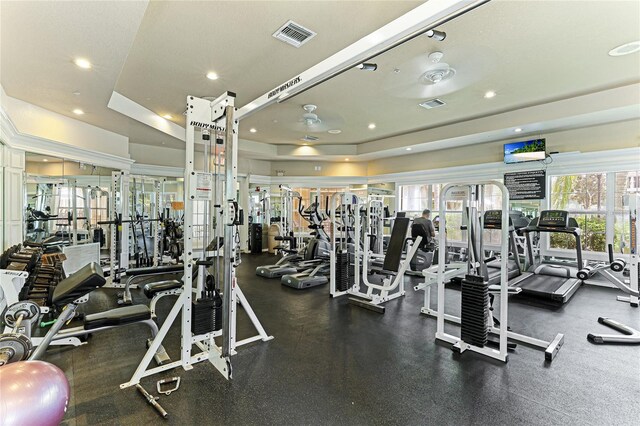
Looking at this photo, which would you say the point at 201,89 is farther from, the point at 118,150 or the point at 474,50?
the point at 474,50

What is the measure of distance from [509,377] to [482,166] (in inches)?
226

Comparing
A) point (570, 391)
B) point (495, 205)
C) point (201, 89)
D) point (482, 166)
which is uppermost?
point (201, 89)

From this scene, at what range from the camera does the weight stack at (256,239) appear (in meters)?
9.47

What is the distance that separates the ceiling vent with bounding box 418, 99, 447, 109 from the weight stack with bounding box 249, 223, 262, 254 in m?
6.14

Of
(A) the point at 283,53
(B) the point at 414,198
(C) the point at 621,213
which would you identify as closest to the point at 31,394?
(A) the point at 283,53

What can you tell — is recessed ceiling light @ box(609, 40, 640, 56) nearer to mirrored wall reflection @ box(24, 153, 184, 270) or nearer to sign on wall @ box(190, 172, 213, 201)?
sign on wall @ box(190, 172, 213, 201)

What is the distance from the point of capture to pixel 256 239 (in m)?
9.48

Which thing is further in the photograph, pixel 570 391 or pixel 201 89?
pixel 201 89

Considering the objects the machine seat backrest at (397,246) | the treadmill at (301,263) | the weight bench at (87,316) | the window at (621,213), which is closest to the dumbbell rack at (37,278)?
the weight bench at (87,316)

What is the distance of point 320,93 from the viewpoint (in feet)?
16.4

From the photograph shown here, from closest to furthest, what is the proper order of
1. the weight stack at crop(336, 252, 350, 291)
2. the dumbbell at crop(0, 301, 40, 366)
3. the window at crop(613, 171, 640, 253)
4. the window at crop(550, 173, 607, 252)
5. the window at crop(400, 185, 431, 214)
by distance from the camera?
the dumbbell at crop(0, 301, 40, 366) → the weight stack at crop(336, 252, 350, 291) → the window at crop(613, 171, 640, 253) → the window at crop(550, 173, 607, 252) → the window at crop(400, 185, 431, 214)

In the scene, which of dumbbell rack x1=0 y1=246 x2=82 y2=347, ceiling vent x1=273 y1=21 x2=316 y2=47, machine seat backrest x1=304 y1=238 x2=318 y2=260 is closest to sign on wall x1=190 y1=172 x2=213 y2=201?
ceiling vent x1=273 y1=21 x2=316 y2=47

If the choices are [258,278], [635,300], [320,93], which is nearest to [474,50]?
[320,93]

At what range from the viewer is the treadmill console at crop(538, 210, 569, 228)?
482 cm
